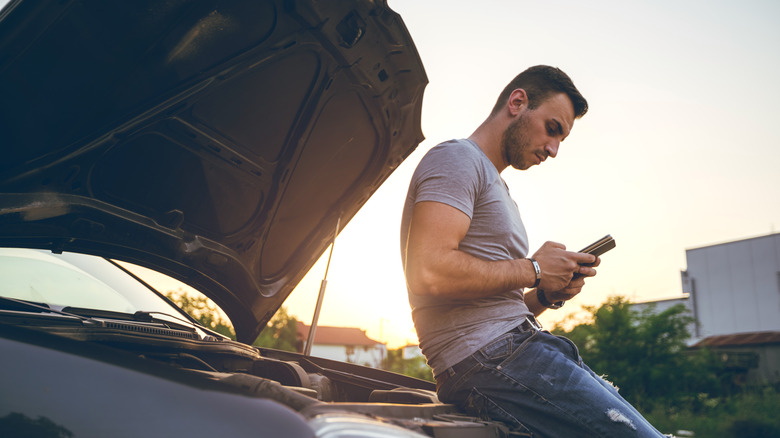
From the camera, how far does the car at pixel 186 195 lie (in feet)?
4.30

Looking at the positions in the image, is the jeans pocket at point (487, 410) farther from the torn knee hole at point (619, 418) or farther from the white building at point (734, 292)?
the white building at point (734, 292)

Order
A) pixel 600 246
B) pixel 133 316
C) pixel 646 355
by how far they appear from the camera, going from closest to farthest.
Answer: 1. pixel 600 246
2. pixel 133 316
3. pixel 646 355

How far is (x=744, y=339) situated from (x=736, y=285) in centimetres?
403

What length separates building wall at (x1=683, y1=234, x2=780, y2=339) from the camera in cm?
2942

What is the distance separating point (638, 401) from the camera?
570 inches

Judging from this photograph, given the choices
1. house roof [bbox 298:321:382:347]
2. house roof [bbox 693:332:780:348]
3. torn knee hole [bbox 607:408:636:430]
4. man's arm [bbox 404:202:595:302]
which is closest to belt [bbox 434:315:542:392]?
man's arm [bbox 404:202:595:302]

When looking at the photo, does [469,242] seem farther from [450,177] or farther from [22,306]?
[22,306]

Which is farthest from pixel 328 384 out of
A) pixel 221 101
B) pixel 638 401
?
pixel 638 401

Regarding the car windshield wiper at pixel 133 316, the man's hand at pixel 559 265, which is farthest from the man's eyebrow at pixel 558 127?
the car windshield wiper at pixel 133 316

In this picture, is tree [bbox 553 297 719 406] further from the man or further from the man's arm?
the man's arm

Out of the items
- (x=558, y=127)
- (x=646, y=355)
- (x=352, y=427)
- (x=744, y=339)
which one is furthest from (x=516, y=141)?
(x=744, y=339)

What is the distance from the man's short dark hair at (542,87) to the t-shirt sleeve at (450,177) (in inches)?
17.8

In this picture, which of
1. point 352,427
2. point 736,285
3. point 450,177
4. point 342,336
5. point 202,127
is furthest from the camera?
point 342,336

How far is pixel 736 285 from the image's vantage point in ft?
101
